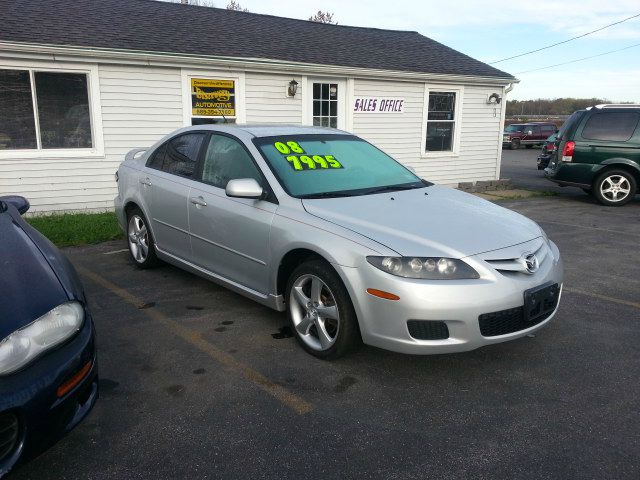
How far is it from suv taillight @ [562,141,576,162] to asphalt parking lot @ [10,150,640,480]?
7.01 meters

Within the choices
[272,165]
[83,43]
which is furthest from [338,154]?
[83,43]

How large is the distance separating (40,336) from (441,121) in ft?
40.0

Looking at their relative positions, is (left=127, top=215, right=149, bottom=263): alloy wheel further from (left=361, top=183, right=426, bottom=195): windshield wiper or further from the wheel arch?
the wheel arch

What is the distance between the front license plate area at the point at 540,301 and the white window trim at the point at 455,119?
32.1ft

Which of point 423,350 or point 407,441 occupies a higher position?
point 423,350

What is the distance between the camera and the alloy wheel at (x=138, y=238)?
5.58 meters

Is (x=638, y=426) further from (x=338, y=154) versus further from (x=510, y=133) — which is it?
(x=510, y=133)

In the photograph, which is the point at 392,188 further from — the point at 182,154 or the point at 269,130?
the point at 182,154

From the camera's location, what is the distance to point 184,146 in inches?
198

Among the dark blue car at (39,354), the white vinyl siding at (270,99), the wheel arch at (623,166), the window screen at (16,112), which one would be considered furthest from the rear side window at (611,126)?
the dark blue car at (39,354)

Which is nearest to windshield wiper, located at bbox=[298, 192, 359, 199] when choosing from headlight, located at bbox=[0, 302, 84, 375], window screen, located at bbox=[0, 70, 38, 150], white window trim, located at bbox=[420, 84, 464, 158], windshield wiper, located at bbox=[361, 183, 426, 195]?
windshield wiper, located at bbox=[361, 183, 426, 195]

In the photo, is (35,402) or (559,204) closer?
(35,402)

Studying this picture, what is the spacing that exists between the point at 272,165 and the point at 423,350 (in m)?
1.82

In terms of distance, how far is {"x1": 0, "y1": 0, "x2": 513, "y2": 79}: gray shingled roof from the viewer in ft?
29.8
